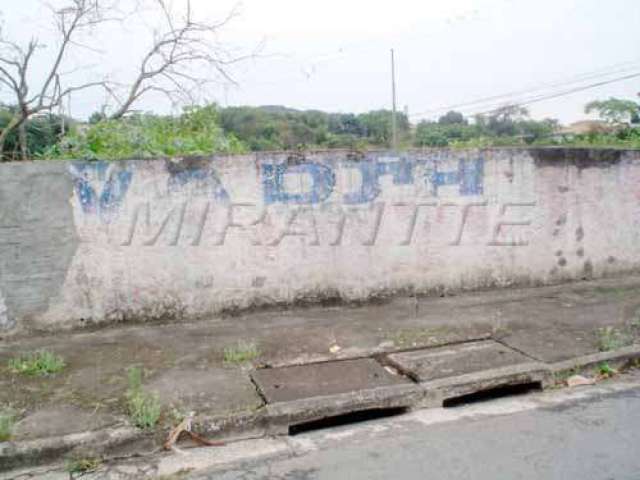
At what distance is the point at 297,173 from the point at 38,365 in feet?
10.3

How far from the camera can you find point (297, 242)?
616cm

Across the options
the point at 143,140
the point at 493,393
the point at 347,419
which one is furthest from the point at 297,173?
the point at 493,393

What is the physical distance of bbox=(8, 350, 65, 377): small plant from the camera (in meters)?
4.64

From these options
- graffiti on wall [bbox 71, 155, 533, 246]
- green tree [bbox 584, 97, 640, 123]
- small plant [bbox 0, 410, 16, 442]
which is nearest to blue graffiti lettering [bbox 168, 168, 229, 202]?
graffiti on wall [bbox 71, 155, 533, 246]

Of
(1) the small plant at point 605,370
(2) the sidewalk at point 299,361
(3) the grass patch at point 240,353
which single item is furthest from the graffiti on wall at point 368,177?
(1) the small plant at point 605,370

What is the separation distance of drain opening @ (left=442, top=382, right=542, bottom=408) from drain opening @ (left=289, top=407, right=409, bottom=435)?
1.34ft

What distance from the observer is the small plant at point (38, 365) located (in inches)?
183

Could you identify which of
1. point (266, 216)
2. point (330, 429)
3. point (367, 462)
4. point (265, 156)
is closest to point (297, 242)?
point (266, 216)

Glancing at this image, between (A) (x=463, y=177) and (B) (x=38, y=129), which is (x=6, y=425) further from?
(B) (x=38, y=129)

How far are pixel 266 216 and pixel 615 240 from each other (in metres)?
4.60

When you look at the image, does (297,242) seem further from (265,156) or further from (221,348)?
(221,348)

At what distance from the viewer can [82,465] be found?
3.39 metres

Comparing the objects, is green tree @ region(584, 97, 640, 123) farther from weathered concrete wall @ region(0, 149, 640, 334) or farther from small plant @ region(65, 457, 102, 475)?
small plant @ region(65, 457, 102, 475)

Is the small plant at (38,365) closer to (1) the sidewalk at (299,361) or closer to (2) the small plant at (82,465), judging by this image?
(1) the sidewalk at (299,361)
